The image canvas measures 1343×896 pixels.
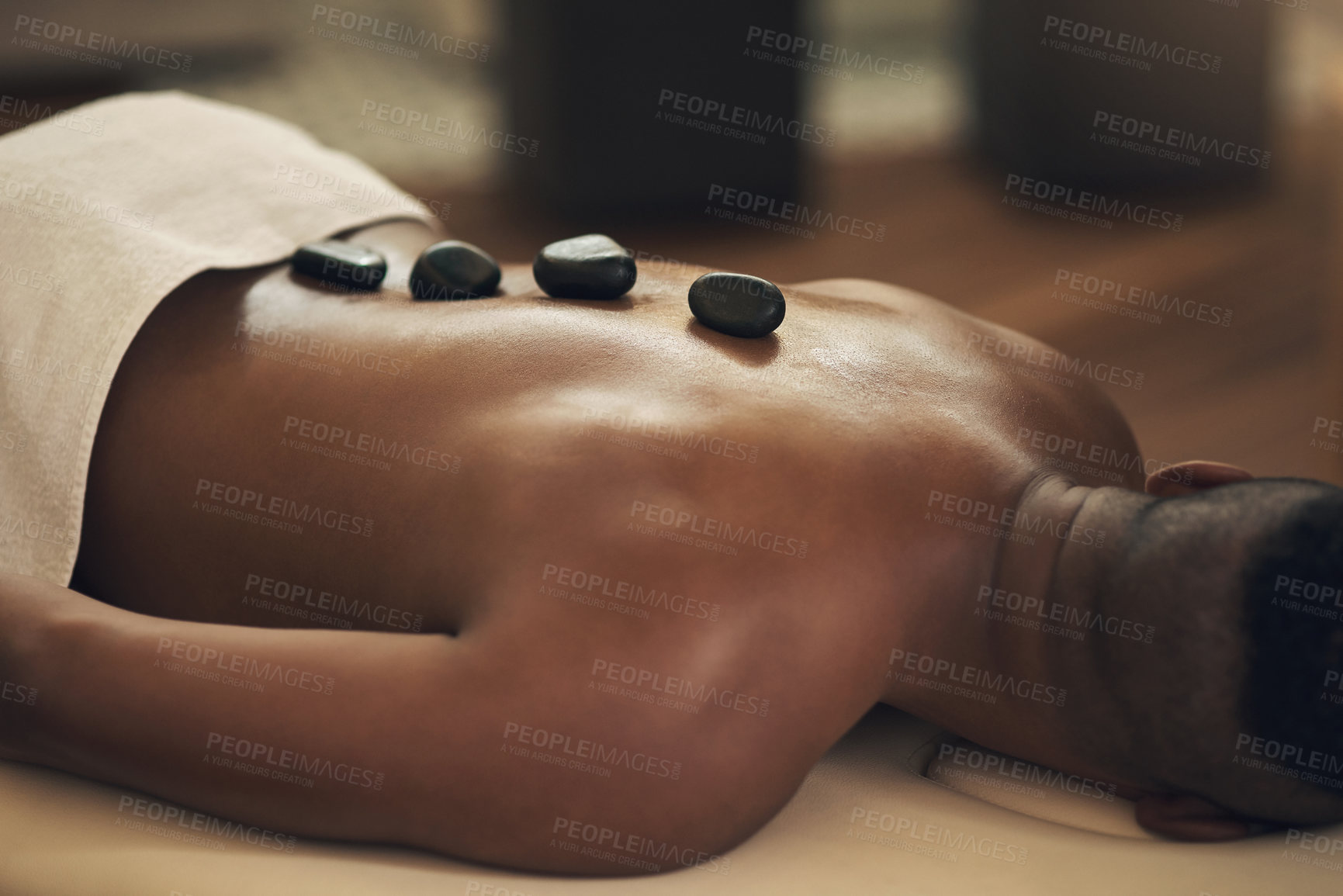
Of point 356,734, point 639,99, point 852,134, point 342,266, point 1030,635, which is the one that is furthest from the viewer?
point 852,134

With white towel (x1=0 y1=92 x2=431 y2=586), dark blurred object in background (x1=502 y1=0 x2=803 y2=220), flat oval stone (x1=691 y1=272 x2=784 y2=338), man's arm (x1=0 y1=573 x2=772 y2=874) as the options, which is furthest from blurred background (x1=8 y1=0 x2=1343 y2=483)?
man's arm (x1=0 y1=573 x2=772 y2=874)

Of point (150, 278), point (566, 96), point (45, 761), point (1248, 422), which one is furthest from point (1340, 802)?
point (566, 96)

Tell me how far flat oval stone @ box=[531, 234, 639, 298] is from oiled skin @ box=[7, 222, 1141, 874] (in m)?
0.02

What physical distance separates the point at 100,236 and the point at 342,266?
217 millimetres

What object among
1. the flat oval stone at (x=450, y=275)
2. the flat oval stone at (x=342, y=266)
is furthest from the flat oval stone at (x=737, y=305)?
the flat oval stone at (x=342, y=266)

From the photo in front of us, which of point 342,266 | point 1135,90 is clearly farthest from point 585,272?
point 1135,90

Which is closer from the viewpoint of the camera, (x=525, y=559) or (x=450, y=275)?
(x=525, y=559)

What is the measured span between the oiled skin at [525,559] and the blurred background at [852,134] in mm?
1576

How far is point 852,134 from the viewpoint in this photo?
3.39 metres

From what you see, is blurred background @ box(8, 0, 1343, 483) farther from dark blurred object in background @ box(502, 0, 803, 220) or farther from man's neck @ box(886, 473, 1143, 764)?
man's neck @ box(886, 473, 1143, 764)

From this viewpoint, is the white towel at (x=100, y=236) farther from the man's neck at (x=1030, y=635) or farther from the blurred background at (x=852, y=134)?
the blurred background at (x=852, y=134)

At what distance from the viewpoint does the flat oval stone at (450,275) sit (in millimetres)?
1054

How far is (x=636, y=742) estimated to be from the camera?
773mm

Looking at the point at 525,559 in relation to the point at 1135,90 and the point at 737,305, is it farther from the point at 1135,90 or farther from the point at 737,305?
the point at 1135,90
